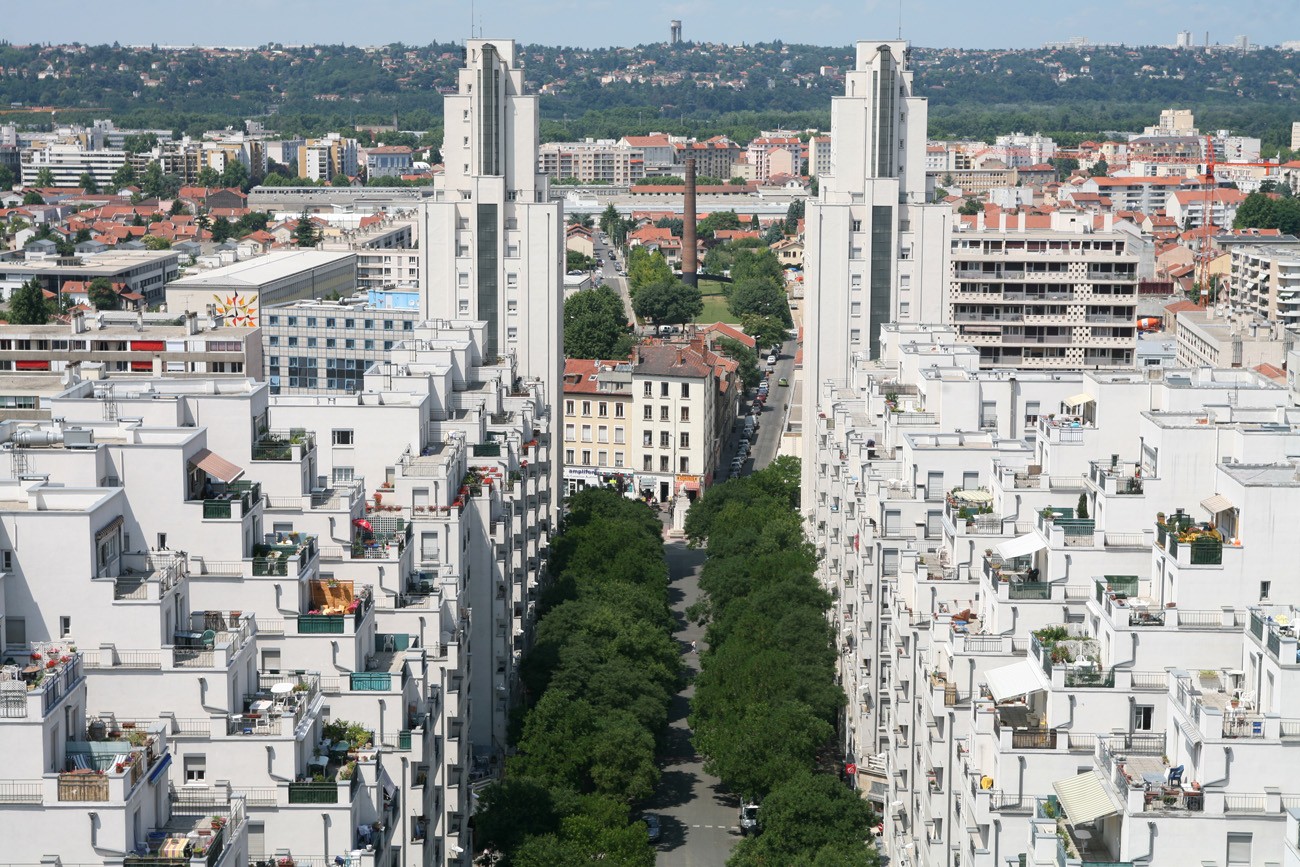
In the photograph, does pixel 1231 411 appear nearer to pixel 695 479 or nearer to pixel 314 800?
pixel 314 800

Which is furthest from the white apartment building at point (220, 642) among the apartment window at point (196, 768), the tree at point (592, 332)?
the tree at point (592, 332)

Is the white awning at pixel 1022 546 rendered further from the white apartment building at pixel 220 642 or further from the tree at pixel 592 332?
the tree at pixel 592 332

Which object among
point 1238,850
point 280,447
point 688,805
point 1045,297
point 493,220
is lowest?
point 688,805

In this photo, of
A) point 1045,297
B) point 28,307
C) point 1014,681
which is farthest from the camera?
point 28,307

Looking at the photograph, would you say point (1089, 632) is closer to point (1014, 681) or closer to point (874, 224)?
point (1014, 681)

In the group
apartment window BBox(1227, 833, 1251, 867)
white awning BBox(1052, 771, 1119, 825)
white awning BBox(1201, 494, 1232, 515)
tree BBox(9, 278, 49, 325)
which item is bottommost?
tree BBox(9, 278, 49, 325)

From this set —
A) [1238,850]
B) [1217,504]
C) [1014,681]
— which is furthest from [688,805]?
[1238,850]

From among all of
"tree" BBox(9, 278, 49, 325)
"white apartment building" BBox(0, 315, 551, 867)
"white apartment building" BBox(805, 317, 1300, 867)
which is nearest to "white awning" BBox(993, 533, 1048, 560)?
"white apartment building" BBox(805, 317, 1300, 867)

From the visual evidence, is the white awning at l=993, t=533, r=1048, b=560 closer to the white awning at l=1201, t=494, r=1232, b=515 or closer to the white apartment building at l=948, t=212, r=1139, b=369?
the white awning at l=1201, t=494, r=1232, b=515
